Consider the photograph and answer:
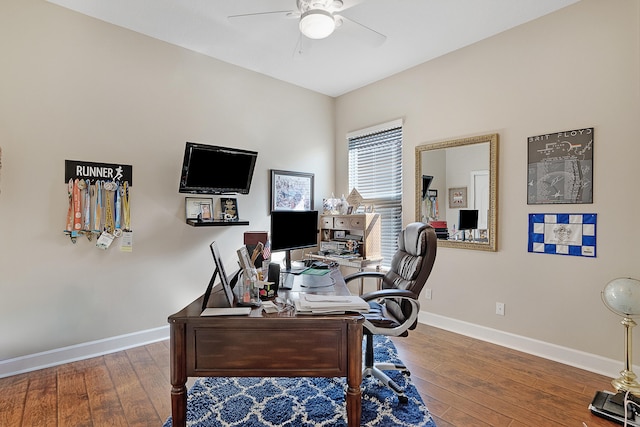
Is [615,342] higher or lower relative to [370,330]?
lower

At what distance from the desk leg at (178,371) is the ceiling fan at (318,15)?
6.89 feet

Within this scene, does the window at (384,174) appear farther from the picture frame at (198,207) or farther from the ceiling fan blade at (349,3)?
the picture frame at (198,207)

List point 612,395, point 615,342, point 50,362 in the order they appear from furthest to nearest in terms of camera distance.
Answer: point 50,362 < point 615,342 < point 612,395

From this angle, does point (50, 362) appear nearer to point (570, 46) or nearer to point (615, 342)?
point (615, 342)

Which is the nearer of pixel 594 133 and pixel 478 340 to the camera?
pixel 594 133

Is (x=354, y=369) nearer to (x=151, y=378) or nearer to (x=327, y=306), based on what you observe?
(x=327, y=306)

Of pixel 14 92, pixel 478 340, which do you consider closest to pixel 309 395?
pixel 478 340

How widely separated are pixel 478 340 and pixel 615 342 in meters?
1.00

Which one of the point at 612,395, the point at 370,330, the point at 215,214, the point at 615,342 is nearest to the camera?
the point at 370,330

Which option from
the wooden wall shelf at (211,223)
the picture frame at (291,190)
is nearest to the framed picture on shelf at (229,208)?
the wooden wall shelf at (211,223)

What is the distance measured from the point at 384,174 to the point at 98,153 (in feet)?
9.75

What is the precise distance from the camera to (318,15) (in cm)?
227

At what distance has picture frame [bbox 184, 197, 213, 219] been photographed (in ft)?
10.8

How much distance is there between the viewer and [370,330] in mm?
1976
